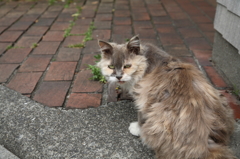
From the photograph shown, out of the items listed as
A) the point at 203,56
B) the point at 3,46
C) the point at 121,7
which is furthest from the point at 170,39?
the point at 3,46

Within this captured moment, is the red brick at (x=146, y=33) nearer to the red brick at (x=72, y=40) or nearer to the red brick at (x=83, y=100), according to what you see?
the red brick at (x=72, y=40)

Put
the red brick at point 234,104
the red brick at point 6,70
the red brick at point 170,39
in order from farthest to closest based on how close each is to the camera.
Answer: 1. the red brick at point 170,39
2. the red brick at point 6,70
3. the red brick at point 234,104

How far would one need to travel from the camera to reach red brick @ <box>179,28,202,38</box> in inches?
162

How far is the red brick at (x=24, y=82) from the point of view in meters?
2.83

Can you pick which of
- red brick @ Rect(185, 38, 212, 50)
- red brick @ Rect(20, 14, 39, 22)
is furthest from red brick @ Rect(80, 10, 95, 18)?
red brick @ Rect(185, 38, 212, 50)

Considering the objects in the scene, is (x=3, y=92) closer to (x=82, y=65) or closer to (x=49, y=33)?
(x=82, y=65)

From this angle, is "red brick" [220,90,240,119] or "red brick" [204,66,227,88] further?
"red brick" [204,66,227,88]

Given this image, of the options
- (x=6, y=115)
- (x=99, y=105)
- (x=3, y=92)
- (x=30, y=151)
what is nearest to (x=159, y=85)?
(x=99, y=105)

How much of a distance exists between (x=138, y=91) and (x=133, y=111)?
1.63ft

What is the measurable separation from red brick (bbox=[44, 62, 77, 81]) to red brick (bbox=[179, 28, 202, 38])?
208 centimetres

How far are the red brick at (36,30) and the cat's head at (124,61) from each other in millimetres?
2557

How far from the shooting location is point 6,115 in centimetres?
243

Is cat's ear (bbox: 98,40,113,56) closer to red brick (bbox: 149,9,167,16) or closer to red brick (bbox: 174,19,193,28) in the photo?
red brick (bbox: 174,19,193,28)

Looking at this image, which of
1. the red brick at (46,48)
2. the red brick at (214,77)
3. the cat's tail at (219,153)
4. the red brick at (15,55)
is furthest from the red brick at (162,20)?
the cat's tail at (219,153)
